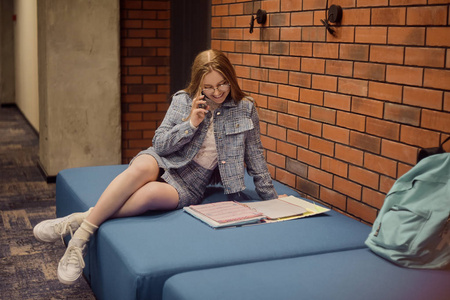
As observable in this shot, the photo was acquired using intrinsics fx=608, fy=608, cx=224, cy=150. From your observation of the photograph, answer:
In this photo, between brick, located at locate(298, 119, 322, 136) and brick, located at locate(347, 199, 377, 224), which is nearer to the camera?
brick, located at locate(347, 199, 377, 224)

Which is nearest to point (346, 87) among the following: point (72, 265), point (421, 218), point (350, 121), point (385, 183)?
point (350, 121)

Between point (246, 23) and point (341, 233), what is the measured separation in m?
1.75

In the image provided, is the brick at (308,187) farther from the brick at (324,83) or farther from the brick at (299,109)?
the brick at (324,83)

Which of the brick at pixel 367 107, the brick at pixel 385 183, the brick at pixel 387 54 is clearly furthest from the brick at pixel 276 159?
the brick at pixel 387 54

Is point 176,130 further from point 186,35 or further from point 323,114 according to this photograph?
point 186,35

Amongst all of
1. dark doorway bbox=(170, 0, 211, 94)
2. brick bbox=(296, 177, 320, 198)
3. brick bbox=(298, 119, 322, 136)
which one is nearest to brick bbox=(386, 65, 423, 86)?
brick bbox=(298, 119, 322, 136)

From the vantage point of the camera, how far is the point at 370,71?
9.00 ft

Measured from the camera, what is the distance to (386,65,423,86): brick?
246cm

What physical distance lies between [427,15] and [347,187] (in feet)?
3.12

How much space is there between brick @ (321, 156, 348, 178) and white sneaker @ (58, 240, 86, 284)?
1.29 metres

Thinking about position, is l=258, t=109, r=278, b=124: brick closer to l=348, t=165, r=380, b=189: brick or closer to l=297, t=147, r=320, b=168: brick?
l=297, t=147, r=320, b=168: brick

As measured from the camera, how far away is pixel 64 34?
16.7 ft

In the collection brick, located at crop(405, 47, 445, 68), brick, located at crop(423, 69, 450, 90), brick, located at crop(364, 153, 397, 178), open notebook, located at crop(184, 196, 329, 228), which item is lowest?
open notebook, located at crop(184, 196, 329, 228)

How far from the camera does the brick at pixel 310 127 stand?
319 cm
